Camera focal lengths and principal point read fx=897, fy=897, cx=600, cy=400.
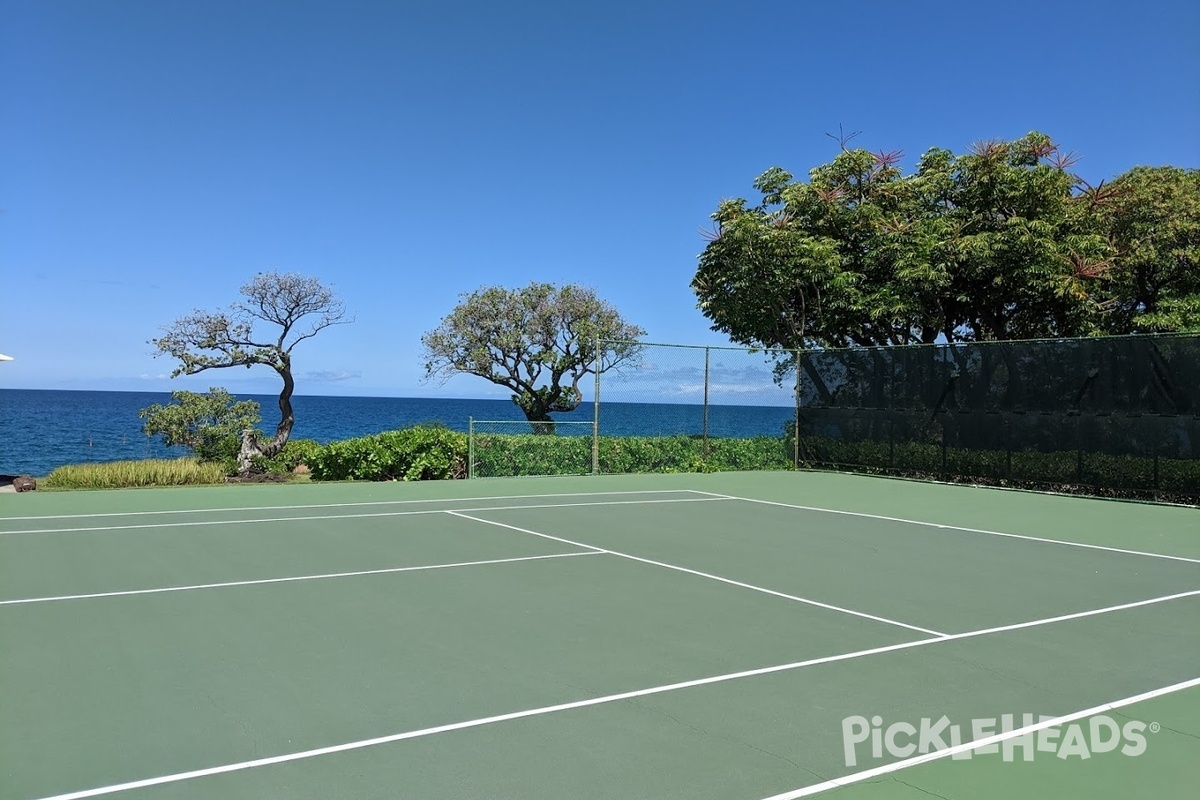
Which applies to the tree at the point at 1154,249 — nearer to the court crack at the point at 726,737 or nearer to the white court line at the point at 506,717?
the white court line at the point at 506,717

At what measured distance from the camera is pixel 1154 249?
14906 millimetres

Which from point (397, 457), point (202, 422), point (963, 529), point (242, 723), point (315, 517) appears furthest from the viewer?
point (202, 422)

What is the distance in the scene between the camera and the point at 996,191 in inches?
610

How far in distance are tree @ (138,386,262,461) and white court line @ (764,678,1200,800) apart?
48.6 feet

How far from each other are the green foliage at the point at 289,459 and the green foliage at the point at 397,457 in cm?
91

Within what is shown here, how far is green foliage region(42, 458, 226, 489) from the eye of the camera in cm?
1333

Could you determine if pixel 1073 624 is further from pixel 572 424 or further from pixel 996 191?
pixel 996 191

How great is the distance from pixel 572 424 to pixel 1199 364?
8.93 m

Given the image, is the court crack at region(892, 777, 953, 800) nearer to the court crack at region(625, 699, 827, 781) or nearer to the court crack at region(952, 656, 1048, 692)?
the court crack at region(625, 699, 827, 781)

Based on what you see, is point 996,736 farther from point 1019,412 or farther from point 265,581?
point 1019,412

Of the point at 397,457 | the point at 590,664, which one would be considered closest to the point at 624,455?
the point at 397,457

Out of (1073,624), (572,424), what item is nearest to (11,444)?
(572,424)

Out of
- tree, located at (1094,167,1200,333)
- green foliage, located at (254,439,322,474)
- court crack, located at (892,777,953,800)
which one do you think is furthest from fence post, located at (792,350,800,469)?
court crack, located at (892,777,953,800)

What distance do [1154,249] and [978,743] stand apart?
1435 cm
